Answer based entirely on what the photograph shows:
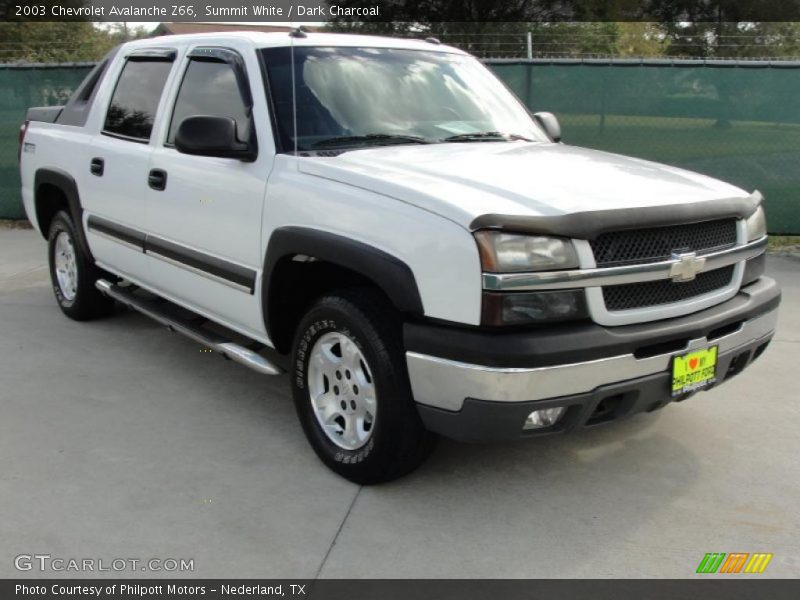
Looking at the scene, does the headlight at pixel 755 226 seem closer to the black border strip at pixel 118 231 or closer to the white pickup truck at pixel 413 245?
the white pickup truck at pixel 413 245

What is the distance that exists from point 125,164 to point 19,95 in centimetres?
620

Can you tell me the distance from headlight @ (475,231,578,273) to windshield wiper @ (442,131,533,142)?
4.26 ft

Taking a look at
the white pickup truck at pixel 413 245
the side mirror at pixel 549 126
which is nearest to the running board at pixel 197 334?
the white pickup truck at pixel 413 245

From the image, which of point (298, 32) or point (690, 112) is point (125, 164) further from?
point (690, 112)

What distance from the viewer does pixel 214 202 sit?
403cm

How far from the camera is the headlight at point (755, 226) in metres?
3.58

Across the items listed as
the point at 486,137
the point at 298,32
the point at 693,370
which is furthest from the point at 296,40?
the point at 693,370

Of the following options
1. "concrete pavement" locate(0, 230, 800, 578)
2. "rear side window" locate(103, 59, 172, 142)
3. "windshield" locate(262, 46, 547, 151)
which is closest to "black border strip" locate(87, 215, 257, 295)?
"rear side window" locate(103, 59, 172, 142)

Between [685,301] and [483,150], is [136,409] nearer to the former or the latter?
[483,150]

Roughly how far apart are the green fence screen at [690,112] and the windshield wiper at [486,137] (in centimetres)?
477

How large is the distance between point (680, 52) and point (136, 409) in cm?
2769

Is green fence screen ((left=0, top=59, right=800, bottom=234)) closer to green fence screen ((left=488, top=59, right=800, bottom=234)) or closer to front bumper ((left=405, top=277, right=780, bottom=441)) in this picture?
green fence screen ((left=488, top=59, right=800, bottom=234))

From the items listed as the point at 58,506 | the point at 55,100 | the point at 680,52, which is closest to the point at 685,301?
the point at 58,506

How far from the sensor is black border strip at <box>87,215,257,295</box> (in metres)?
3.91
